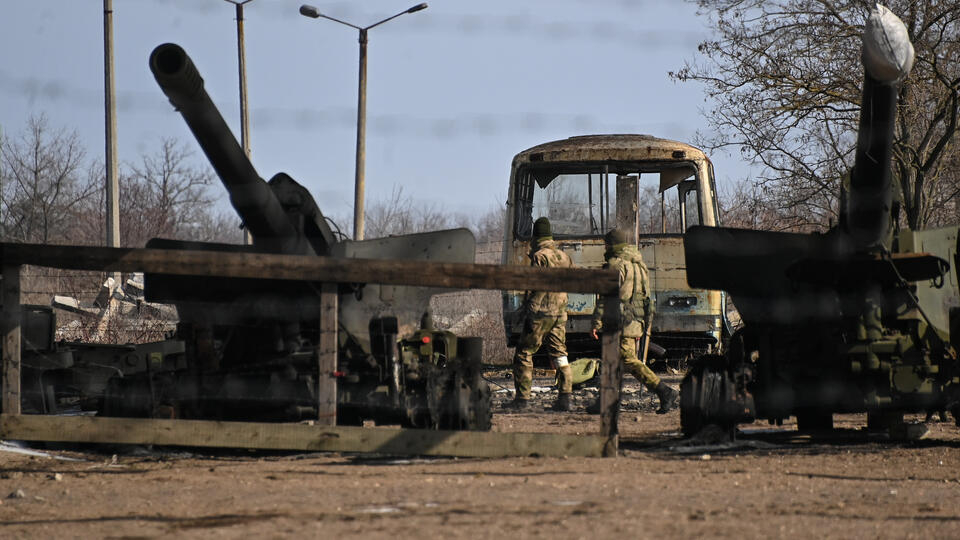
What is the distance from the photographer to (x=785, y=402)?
862cm

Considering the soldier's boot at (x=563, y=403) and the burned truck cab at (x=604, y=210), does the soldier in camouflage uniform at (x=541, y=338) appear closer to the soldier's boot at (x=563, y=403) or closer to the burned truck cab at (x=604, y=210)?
the soldier's boot at (x=563, y=403)

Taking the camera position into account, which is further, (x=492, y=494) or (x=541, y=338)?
(x=541, y=338)

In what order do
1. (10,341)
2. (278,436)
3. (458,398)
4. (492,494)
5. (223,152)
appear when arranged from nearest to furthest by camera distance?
1. (492,494)
2. (278,436)
3. (10,341)
4. (223,152)
5. (458,398)

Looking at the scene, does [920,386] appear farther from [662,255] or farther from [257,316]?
[662,255]

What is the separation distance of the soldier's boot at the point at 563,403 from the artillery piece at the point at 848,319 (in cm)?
295

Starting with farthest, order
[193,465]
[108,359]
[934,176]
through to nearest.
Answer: [934,176]
[108,359]
[193,465]

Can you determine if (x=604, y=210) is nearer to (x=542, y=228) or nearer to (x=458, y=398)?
(x=542, y=228)

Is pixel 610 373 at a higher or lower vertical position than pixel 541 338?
lower

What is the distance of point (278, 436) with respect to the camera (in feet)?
23.8

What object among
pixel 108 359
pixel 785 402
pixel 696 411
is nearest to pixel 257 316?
pixel 108 359

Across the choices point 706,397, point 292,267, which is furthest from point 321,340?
point 706,397

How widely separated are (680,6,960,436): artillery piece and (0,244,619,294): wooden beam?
6.31 feet

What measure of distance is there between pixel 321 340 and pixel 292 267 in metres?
0.45

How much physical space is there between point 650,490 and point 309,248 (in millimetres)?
3313
